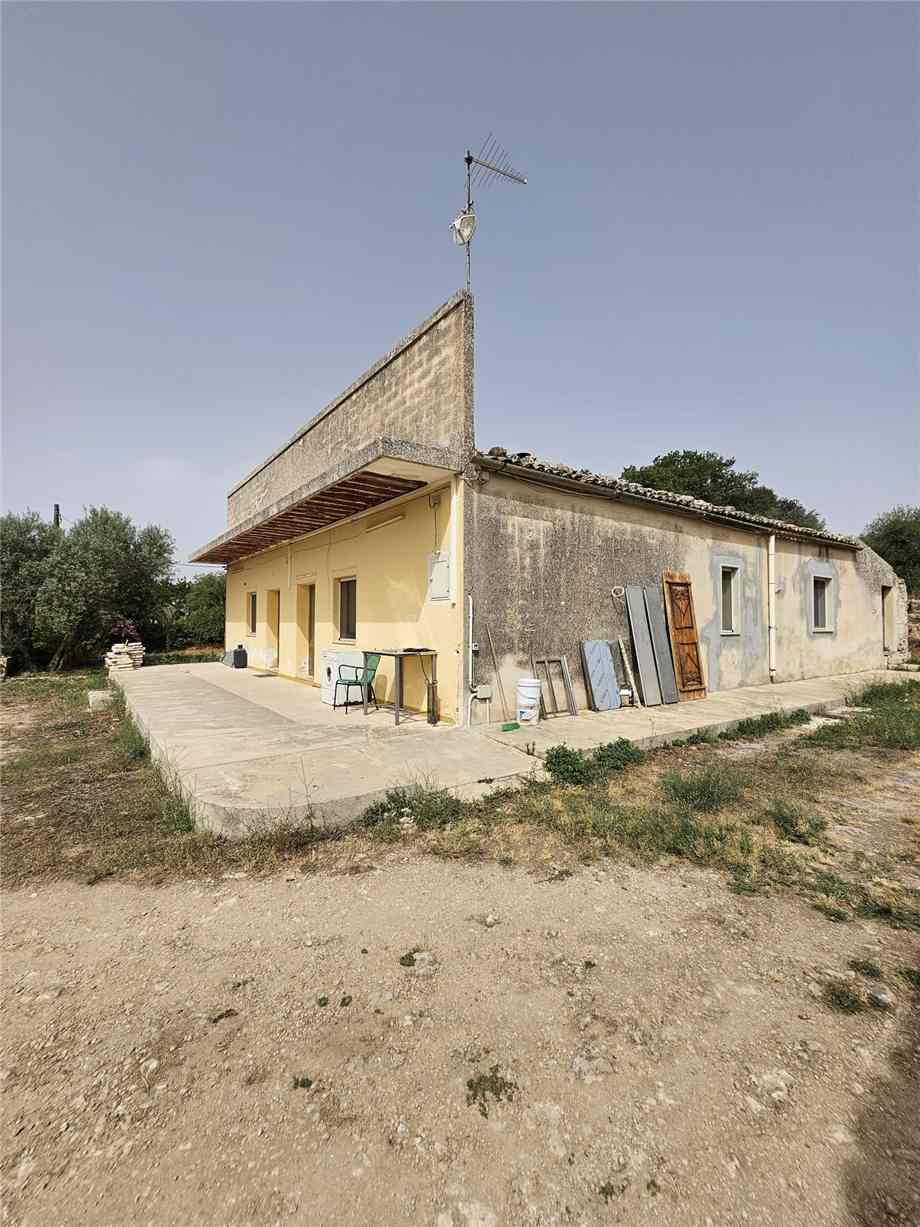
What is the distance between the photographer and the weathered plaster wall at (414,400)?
21.9 ft

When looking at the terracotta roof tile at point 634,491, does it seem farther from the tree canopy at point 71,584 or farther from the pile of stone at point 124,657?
the tree canopy at point 71,584

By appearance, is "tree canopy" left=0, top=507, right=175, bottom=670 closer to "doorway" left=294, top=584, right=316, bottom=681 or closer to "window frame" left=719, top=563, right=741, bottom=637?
"doorway" left=294, top=584, right=316, bottom=681

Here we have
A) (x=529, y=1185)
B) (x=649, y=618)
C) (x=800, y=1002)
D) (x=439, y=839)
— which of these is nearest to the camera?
(x=529, y=1185)

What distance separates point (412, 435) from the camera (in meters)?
7.72

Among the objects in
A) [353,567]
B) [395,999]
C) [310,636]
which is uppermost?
[353,567]

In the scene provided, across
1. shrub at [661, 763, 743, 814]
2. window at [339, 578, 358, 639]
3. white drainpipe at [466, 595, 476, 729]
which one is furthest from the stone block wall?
window at [339, 578, 358, 639]

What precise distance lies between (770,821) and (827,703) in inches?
242

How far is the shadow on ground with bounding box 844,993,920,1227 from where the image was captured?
1.39 meters

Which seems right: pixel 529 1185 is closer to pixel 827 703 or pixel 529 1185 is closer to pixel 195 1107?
pixel 195 1107

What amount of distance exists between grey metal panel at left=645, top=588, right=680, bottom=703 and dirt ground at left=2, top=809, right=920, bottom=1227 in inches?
231

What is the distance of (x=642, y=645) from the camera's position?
841 centimetres

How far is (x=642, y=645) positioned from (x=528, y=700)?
2707 millimetres

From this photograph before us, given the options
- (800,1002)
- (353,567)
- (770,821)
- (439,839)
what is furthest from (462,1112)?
(353,567)

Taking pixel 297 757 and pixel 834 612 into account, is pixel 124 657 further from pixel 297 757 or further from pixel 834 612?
pixel 834 612
